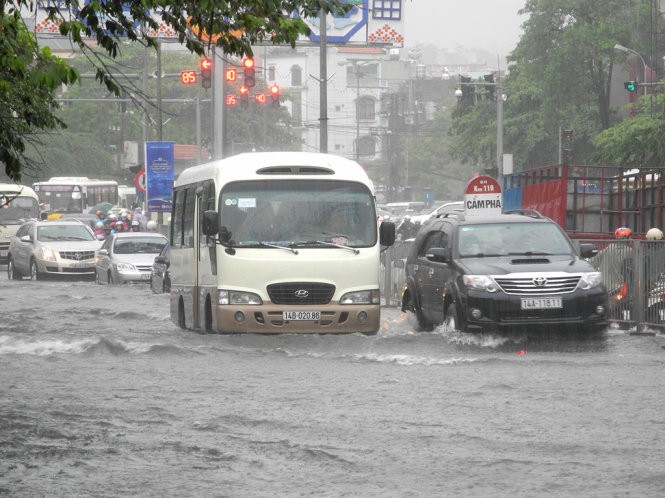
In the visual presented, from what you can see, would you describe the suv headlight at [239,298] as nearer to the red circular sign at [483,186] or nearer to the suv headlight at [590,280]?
the suv headlight at [590,280]

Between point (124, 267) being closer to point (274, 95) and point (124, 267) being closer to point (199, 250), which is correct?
point (274, 95)

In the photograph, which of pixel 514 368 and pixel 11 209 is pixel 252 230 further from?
pixel 11 209

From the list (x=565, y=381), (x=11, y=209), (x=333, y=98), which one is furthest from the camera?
(x=333, y=98)

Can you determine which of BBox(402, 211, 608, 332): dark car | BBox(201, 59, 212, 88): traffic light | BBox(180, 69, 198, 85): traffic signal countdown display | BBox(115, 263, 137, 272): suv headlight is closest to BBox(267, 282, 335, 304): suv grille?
BBox(402, 211, 608, 332): dark car

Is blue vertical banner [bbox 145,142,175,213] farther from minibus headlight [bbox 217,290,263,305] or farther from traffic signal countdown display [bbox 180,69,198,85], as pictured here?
minibus headlight [bbox 217,290,263,305]

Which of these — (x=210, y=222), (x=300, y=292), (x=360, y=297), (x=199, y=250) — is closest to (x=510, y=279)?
(x=360, y=297)

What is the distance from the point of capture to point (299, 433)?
1070 centimetres

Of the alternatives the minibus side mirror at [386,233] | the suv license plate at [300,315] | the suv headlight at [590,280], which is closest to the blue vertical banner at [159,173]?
the minibus side mirror at [386,233]

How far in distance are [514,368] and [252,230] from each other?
15.9 feet

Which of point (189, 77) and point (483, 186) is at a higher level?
point (189, 77)

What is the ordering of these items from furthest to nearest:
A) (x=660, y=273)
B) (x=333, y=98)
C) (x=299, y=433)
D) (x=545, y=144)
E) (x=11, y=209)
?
1. (x=333, y=98)
2. (x=545, y=144)
3. (x=11, y=209)
4. (x=660, y=273)
5. (x=299, y=433)

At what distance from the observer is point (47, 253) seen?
135ft

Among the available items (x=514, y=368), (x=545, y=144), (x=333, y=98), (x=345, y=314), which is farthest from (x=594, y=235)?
(x=333, y=98)

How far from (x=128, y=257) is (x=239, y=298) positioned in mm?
19047
